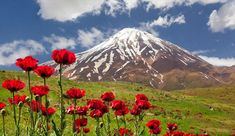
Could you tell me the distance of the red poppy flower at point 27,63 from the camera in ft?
22.9

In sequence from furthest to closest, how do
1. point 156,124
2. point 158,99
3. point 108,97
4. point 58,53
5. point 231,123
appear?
point 158,99, point 231,123, point 156,124, point 108,97, point 58,53

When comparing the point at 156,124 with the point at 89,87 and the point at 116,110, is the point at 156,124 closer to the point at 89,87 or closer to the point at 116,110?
the point at 116,110

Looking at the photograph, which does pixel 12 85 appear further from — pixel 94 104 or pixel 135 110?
pixel 135 110

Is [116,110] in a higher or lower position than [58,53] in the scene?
lower

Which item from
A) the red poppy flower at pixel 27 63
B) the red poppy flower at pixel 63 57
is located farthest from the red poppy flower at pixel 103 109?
the red poppy flower at pixel 63 57

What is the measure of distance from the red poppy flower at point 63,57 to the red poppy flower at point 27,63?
0.61m

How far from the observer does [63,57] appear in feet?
21.4

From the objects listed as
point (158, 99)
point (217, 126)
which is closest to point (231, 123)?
point (217, 126)

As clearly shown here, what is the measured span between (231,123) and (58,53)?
51858 mm

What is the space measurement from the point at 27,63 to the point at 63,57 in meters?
0.81

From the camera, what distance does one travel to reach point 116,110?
939 centimetres

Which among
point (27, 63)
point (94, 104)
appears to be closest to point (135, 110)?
point (94, 104)

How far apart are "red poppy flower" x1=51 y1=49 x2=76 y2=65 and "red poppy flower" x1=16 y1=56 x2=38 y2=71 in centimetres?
61

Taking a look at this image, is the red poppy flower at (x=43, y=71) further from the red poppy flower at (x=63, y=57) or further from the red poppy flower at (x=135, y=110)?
the red poppy flower at (x=135, y=110)
